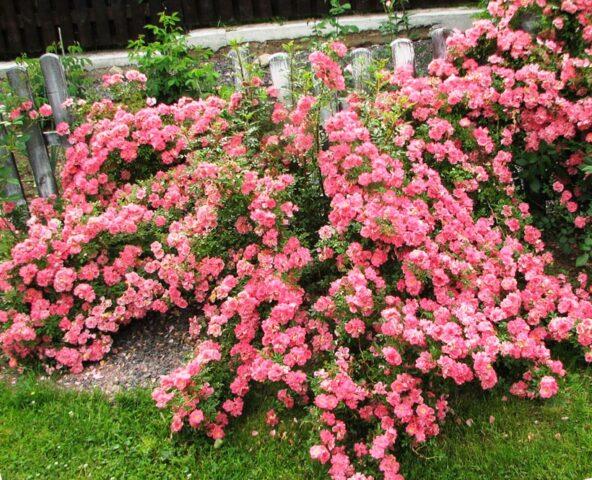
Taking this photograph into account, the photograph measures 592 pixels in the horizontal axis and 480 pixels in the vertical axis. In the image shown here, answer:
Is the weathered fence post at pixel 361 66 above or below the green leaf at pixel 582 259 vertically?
above

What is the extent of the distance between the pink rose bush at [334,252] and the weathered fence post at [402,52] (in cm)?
21

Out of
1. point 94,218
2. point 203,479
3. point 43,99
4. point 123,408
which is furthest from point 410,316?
point 43,99

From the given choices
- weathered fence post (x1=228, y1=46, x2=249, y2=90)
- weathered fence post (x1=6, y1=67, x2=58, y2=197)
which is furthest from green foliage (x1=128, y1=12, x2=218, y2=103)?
weathered fence post (x1=6, y1=67, x2=58, y2=197)

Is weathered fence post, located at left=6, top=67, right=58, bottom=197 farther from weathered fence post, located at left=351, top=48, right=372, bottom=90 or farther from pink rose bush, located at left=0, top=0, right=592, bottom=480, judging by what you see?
weathered fence post, located at left=351, top=48, right=372, bottom=90

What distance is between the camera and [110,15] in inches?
265

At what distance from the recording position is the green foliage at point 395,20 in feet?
20.4

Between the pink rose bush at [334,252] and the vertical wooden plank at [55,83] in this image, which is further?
the vertical wooden plank at [55,83]

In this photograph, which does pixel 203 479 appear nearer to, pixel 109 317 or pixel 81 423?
pixel 81 423

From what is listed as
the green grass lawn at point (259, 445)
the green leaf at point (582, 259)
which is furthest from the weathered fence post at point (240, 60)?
the green leaf at point (582, 259)

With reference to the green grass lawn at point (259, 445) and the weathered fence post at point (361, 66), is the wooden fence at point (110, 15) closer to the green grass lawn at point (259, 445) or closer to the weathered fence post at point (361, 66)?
the weathered fence post at point (361, 66)

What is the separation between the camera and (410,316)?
2.73 metres

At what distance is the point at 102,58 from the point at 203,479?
5025mm

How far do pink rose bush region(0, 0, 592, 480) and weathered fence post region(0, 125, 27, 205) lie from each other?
24cm

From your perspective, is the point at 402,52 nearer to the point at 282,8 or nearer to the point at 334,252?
the point at 334,252
